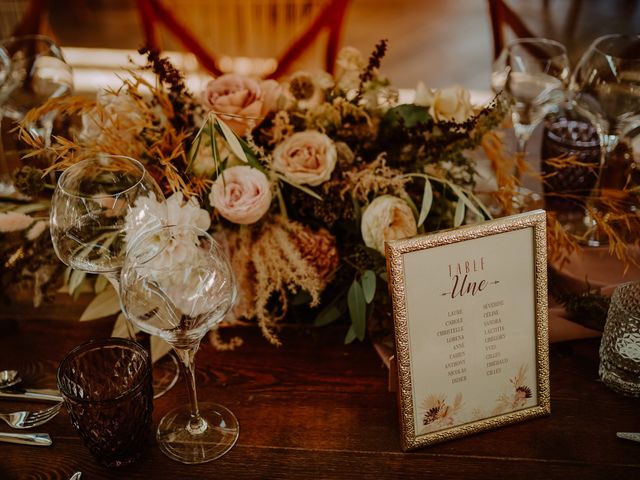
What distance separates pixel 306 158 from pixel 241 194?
4.8 inches

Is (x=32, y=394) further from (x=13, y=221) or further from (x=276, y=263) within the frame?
(x=276, y=263)

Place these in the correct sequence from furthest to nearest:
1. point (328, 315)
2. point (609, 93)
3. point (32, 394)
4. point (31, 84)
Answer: point (31, 84)
point (609, 93)
point (328, 315)
point (32, 394)

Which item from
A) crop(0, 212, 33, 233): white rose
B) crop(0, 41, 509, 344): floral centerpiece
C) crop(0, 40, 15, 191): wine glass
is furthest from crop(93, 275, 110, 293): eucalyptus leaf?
crop(0, 40, 15, 191): wine glass

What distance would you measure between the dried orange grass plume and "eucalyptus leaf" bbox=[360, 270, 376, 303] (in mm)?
62

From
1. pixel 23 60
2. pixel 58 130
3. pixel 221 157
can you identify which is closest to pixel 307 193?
pixel 221 157

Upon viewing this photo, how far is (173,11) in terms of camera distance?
2004 millimetres

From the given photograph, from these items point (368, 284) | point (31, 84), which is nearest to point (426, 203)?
point (368, 284)

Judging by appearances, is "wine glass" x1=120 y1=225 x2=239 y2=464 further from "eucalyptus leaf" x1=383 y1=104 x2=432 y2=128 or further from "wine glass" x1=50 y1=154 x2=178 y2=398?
"eucalyptus leaf" x1=383 y1=104 x2=432 y2=128

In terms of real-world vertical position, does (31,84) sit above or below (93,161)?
above

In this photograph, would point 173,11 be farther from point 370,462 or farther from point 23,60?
point 370,462

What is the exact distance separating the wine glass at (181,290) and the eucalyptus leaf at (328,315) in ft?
0.86

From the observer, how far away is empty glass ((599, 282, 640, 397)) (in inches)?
36.9

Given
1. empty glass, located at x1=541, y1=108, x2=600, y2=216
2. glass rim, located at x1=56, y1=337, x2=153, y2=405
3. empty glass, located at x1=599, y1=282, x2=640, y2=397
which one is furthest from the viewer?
empty glass, located at x1=541, y1=108, x2=600, y2=216

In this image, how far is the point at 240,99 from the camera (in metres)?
1.14
